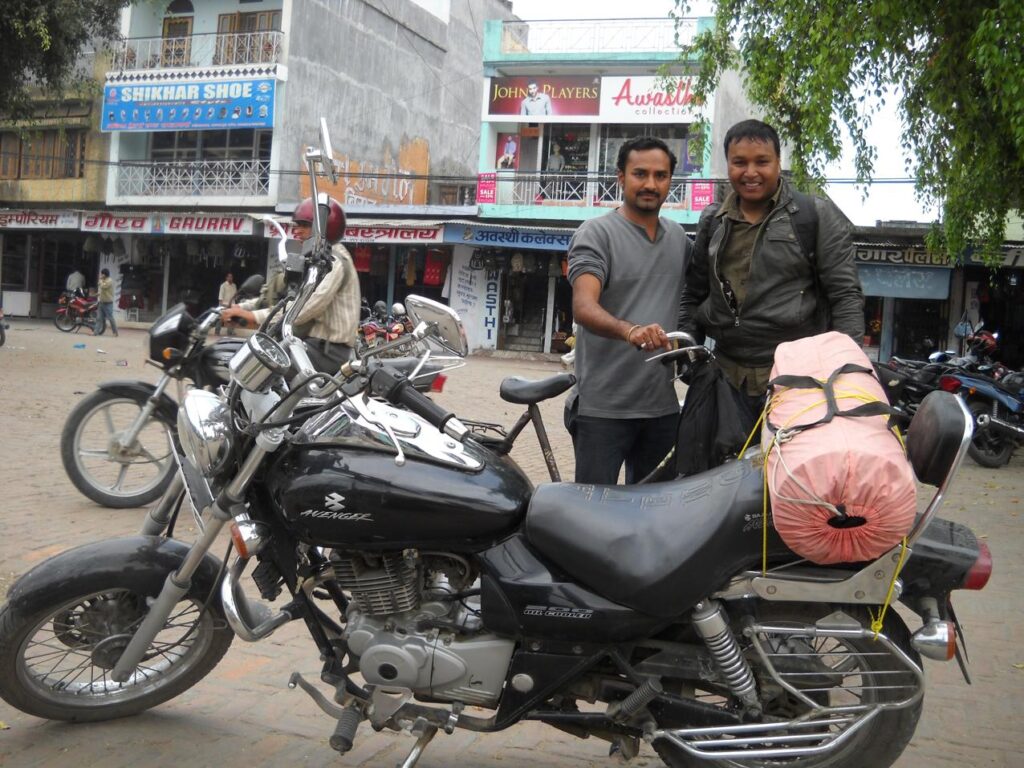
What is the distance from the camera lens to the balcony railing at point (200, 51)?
86.1 feet

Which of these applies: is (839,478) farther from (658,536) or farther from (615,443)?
(615,443)

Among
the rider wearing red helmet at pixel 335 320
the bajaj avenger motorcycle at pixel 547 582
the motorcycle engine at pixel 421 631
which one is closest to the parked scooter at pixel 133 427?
the rider wearing red helmet at pixel 335 320

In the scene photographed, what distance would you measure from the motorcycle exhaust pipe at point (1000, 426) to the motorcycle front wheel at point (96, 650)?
861 centimetres

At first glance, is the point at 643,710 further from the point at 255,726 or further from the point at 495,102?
the point at 495,102

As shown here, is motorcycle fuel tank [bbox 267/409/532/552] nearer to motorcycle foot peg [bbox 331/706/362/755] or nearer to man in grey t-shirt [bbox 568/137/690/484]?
motorcycle foot peg [bbox 331/706/362/755]

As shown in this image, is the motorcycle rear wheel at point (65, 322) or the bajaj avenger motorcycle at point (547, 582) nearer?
the bajaj avenger motorcycle at point (547, 582)

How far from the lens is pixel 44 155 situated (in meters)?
29.3

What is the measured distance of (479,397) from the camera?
13.5m

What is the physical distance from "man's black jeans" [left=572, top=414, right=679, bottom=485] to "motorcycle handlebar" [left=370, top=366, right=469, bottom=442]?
1086 millimetres

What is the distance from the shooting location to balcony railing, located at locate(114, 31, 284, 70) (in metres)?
26.2

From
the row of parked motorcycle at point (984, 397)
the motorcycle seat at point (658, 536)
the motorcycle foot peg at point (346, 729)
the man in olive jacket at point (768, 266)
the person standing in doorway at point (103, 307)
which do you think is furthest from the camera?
the person standing in doorway at point (103, 307)

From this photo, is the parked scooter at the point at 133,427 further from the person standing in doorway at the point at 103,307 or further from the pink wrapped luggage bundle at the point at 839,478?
the person standing in doorway at the point at 103,307

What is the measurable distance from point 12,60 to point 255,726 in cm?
1471

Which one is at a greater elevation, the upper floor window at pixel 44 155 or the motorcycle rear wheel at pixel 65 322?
the upper floor window at pixel 44 155
